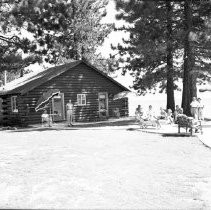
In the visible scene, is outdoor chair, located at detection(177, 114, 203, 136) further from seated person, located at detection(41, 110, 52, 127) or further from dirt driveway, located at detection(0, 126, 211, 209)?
seated person, located at detection(41, 110, 52, 127)

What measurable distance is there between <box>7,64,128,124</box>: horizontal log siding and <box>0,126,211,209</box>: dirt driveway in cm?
1525

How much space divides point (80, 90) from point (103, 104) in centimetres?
299

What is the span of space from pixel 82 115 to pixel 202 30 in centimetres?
1171

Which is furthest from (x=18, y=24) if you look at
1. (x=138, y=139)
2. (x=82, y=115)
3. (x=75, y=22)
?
(x=75, y=22)

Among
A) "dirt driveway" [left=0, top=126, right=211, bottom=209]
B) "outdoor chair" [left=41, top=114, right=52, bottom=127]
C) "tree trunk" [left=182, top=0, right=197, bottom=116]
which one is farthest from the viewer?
"outdoor chair" [left=41, top=114, right=52, bottom=127]

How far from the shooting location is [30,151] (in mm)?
15125

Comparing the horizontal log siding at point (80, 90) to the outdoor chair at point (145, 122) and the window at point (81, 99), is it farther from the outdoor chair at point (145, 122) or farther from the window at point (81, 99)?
the outdoor chair at point (145, 122)

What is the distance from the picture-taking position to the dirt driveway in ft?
24.3

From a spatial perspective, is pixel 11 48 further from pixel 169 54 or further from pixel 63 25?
pixel 169 54

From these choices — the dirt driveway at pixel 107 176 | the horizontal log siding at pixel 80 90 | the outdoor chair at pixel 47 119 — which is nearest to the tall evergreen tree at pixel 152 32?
the horizontal log siding at pixel 80 90

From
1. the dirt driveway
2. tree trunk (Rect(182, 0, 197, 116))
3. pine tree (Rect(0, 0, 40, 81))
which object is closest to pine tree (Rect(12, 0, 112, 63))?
pine tree (Rect(0, 0, 40, 81))

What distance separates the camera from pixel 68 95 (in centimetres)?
3303

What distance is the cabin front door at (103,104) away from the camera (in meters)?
35.5

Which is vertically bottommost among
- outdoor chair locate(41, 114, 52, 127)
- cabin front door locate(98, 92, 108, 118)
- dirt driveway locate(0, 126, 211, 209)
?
dirt driveway locate(0, 126, 211, 209)
